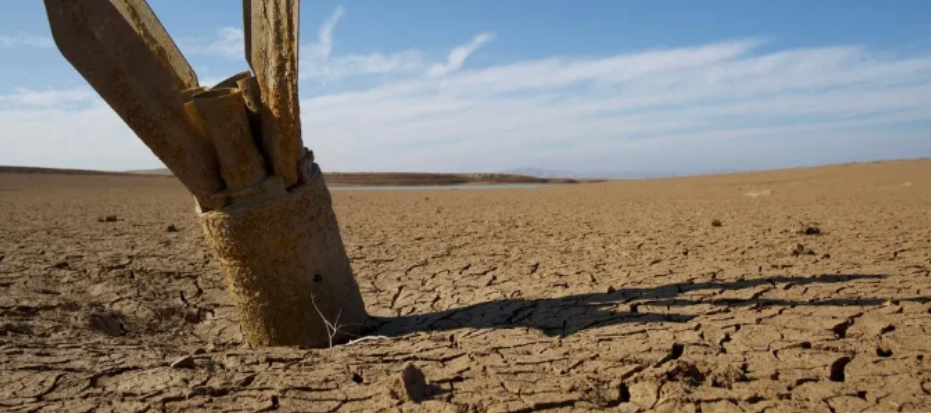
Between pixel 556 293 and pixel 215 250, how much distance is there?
2283 mm

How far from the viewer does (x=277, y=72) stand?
326cm

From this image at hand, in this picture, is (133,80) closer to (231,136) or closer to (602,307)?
(231,136)

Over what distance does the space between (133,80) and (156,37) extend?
0.53m

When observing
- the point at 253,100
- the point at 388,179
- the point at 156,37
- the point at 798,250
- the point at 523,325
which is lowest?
the point at 523,325

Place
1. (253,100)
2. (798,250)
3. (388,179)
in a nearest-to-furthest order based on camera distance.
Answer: (253,100) → (798,250) → (388,179)

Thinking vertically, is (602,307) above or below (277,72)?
below

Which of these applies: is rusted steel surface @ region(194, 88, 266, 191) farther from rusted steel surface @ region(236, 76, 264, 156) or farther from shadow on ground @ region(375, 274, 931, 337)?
shadow on ground @ region(375, 274, 931, 337)

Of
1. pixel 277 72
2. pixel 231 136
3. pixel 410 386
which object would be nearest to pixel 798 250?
pixel 410 386

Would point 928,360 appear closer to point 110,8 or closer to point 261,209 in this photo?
point 261,209

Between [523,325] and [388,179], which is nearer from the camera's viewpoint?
[523,325]

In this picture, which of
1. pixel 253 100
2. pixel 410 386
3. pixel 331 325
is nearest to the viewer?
pixel 410 386

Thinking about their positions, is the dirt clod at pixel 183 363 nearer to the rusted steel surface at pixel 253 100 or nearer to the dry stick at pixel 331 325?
the dry stick at pixel 331 325

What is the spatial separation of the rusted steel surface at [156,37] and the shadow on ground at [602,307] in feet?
6.03

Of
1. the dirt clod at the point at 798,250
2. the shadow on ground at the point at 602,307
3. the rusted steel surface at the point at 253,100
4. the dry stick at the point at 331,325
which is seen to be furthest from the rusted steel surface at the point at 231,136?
the dirt clod at the point at 798,250
